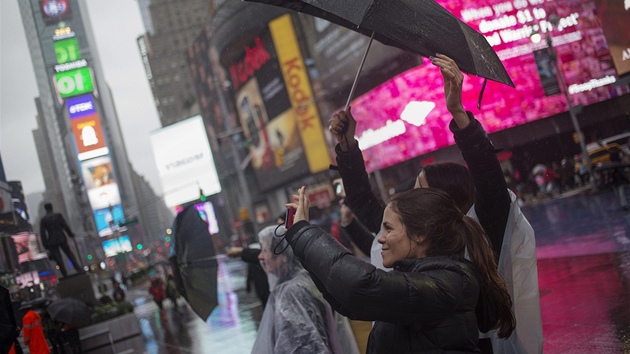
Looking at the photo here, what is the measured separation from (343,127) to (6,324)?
12.7 feet

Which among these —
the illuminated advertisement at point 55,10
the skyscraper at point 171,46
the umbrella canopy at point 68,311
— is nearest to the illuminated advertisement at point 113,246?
the illuminated advertisement at point 55,10

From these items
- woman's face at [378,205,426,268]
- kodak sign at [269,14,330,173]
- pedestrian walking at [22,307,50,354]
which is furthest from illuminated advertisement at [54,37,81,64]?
woman's face at [378,205,426,268]

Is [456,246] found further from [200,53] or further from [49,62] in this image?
[200,53]

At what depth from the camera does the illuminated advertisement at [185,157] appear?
5191 centimetres

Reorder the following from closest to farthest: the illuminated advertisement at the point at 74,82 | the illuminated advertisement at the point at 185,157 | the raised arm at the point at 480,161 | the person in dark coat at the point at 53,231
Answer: the raised arm at the point at 480,161 → the person in dark coat at the point at 53,231 → the illuminated advertisement at the point at 185,157 → the illuminated advertisement at the point at 74,82

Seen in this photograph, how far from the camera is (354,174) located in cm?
369

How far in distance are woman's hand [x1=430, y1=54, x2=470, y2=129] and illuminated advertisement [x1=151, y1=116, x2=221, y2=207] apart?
4912 cm

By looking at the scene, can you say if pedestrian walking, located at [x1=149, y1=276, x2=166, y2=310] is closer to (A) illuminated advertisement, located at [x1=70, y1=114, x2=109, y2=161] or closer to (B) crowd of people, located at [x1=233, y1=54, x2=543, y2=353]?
(B) crowd of people, located at [x1=233, y1=54, x2=543, y2=353]

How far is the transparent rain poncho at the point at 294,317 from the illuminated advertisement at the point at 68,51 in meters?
94.9

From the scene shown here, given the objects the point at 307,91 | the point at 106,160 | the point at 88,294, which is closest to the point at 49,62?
the point at 106,160

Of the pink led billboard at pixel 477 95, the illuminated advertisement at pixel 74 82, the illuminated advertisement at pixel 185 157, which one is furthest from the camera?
the illuminated advertisement at pixel 74 82

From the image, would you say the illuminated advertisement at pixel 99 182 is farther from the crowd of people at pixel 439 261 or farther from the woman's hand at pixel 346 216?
the crowd of people at pixel 439 261

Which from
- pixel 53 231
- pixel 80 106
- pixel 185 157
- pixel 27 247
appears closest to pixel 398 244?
pixel 53 231

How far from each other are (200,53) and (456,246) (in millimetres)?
112264
